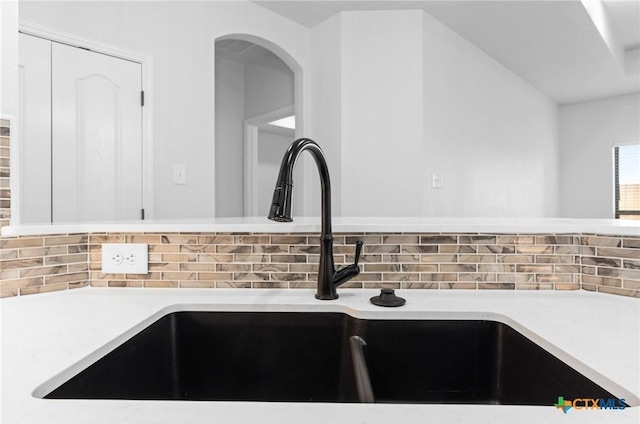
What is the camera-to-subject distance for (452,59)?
3160 mm

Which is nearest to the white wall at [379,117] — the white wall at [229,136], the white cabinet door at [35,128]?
the white wall at [229,136]

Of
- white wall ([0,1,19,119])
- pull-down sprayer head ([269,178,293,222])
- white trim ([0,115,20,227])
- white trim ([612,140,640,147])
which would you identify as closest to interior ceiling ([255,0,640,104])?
white trim ([612,140,640,147])

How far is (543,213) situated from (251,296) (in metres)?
4.89

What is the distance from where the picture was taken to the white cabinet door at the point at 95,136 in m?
2.05

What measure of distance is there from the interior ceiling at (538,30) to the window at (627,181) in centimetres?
88

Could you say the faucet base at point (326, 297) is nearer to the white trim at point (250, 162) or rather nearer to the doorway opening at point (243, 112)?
the doorway opening at point (243, 112)

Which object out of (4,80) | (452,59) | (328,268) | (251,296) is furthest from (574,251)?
(452,59)

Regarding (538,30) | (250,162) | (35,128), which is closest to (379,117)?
(538,30)

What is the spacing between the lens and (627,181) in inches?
198

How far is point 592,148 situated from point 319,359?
5812 mm

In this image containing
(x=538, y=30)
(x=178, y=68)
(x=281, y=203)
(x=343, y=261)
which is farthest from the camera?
(x=538, y=30)

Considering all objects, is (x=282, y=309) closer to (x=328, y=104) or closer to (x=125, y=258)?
(x=125, y=258)

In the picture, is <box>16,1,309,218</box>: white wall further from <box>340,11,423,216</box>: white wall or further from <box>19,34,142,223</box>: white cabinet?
<box>340,11,423,216</box>: white wall

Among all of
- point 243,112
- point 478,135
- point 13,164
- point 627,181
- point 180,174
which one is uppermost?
point 243,112
